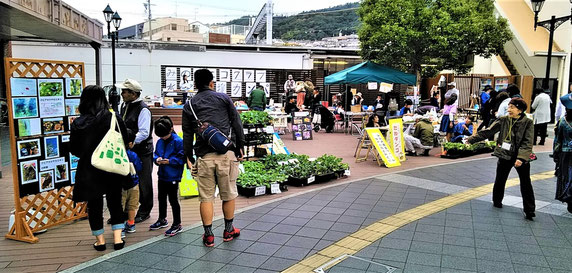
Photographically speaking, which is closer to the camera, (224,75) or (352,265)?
(352,265)

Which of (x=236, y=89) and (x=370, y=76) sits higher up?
(x=370, y=76)

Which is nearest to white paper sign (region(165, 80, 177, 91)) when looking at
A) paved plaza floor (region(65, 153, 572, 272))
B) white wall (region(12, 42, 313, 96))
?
white wall (region(12, 42, 313, 96))

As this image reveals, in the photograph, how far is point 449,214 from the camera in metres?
5.77

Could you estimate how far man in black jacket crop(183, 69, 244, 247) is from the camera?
170 inches

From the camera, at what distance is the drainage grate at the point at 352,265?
13.0 feet

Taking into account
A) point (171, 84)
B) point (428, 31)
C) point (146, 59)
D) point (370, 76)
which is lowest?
point (171, 84)

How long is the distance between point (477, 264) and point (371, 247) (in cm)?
104

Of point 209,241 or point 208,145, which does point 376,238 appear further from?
point 208,145

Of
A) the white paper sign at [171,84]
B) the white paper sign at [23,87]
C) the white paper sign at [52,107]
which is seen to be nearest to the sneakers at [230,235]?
the white paper sign at [52,107]

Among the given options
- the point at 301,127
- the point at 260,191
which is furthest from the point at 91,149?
the point at 301,127

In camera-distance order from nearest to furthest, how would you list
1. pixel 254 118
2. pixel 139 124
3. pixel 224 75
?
pixel 139 124, pixel 254 118, pixel 224 75

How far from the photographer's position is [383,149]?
9.34 meters

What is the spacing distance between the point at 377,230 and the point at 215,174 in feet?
6.87

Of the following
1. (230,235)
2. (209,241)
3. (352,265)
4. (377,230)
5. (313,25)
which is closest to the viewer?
(352,265)
